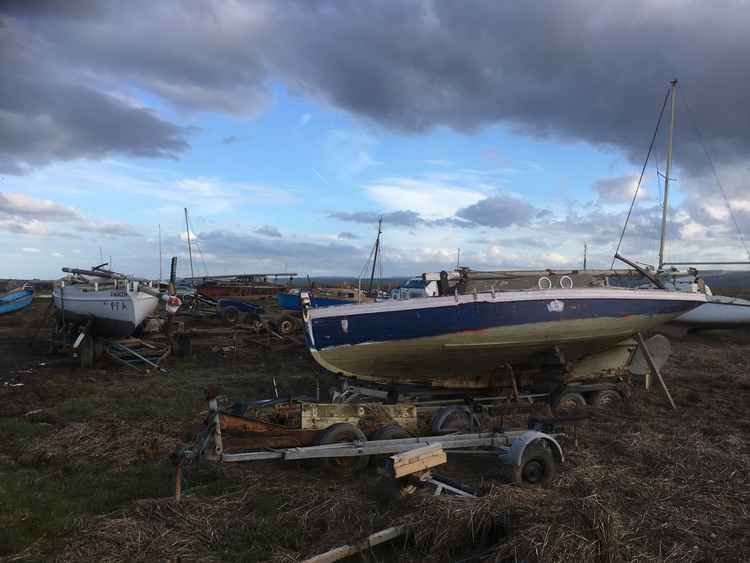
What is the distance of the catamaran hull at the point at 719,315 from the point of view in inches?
658

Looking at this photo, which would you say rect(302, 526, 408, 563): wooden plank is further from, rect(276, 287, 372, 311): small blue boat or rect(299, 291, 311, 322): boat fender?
rect(276, 287, 372, 311): small blue boat

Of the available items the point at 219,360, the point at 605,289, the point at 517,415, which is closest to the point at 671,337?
the point at 605,289

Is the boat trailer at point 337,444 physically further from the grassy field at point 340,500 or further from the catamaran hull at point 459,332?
the catamaran hull at point 459,332

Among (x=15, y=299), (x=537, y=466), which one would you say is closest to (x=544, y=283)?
(x=537, y=466)

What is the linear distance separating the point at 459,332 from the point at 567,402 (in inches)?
82.8

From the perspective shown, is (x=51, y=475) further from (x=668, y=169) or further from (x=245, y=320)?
(x=668, y=169)

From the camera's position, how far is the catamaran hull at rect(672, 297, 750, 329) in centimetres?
1670

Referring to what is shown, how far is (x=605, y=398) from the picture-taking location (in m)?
8.66

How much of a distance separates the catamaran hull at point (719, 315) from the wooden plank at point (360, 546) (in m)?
15.7

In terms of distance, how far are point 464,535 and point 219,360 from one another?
10.4 meters

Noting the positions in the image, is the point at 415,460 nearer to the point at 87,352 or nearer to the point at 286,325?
the point at 87,352

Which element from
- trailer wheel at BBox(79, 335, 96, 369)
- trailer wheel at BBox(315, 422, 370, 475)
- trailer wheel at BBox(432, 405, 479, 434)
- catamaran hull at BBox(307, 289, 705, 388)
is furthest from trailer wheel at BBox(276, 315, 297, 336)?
trailer wheel at BBox(315, 422, 370, 475)

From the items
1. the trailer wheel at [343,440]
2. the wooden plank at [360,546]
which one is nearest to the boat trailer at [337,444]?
the trailer wheel at [343,440]

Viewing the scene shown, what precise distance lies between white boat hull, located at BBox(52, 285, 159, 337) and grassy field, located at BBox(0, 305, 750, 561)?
5.11 metres
